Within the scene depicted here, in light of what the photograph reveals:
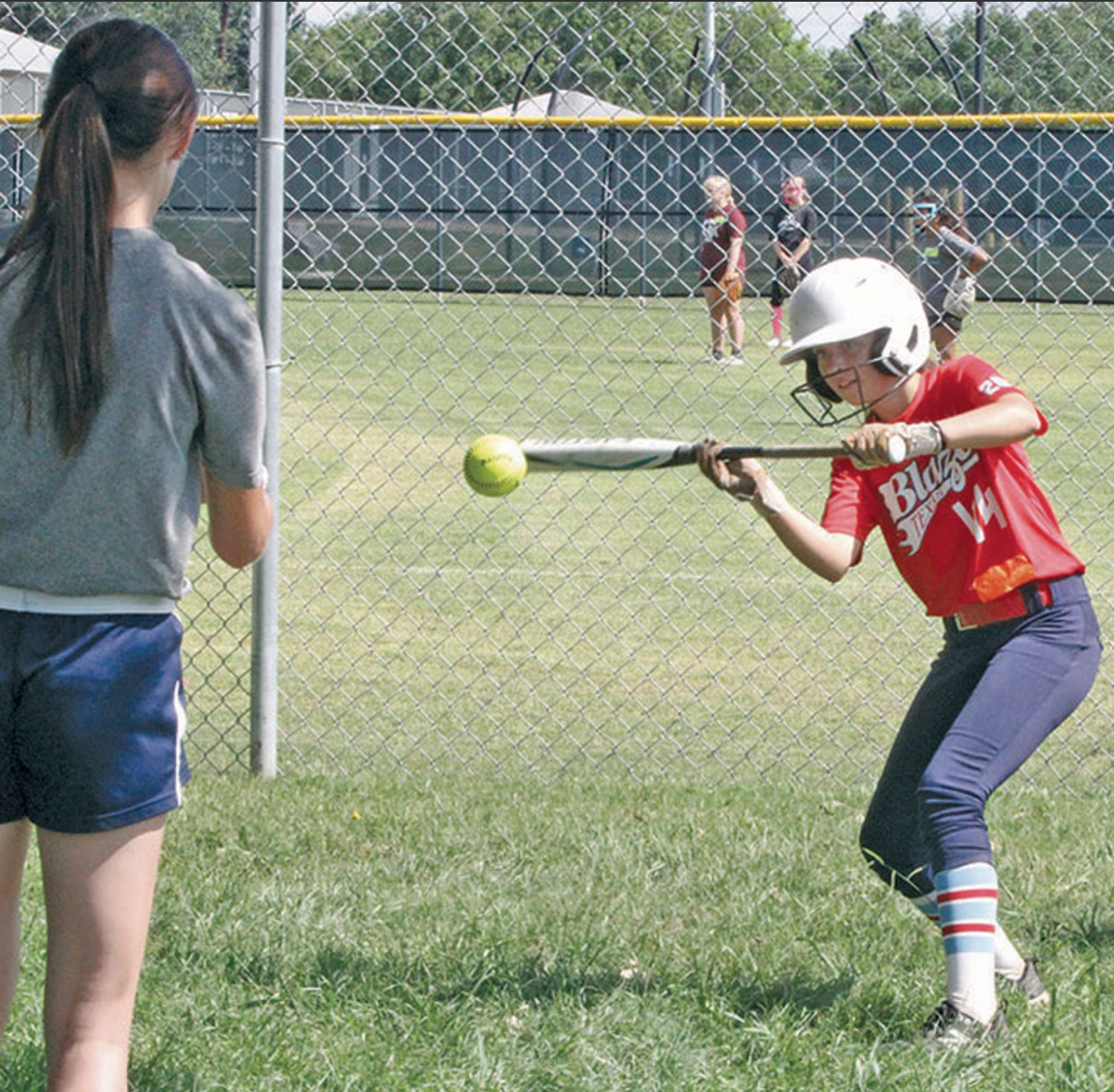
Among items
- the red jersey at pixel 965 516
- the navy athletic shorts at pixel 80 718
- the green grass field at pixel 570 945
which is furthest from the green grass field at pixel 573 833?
the navy athletic shorts at pixel 80 718

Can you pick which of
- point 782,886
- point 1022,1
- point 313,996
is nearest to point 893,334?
point 782,886

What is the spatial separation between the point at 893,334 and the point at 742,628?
3450 mm

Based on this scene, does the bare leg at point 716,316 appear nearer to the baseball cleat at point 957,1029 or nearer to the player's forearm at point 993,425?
the player's forearm at point 993,425

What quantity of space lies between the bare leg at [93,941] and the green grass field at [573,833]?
2.44 feet

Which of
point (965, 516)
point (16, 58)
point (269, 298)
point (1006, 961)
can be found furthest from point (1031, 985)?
point (16, 58)

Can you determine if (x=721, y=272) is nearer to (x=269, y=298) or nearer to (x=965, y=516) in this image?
(x=269, y=298)

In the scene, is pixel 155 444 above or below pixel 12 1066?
above

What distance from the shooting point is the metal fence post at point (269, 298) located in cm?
467

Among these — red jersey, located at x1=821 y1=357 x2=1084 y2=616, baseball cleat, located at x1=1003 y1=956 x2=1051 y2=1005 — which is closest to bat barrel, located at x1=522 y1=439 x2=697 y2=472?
red jersey, located at x1=821 y1=357 x2=1084 y2=616

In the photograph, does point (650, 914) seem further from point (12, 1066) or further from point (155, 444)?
point (155, 444)

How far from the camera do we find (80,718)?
2.23 metres

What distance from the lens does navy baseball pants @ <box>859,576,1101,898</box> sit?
3211 millimetres

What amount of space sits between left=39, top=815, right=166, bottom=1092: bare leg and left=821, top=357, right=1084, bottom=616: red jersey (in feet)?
5.82

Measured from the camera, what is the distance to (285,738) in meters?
5.43
